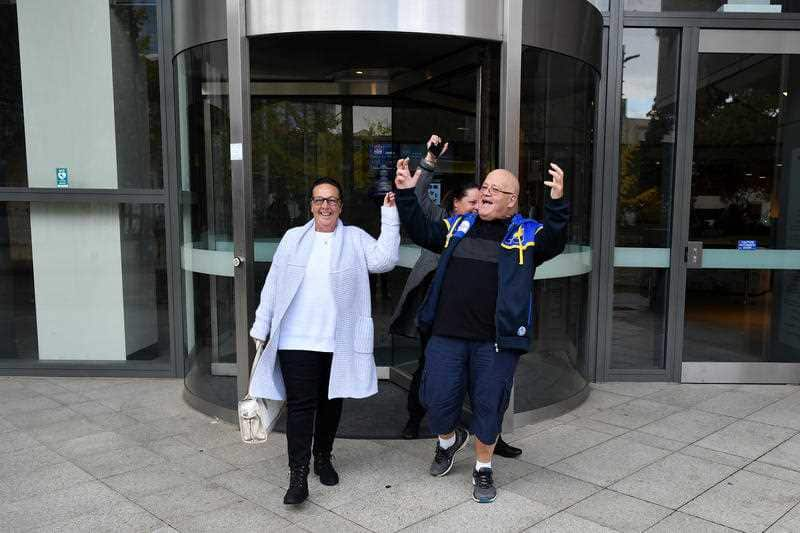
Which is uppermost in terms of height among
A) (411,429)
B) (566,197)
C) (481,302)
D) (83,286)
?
(566,197)

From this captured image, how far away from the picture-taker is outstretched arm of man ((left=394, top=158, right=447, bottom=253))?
3.32 m

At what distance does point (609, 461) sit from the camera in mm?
3945

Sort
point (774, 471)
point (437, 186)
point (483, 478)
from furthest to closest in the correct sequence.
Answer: point (437, 186)
point (774, 471)
point (483, 478)

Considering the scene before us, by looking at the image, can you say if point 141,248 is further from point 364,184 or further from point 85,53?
point 364,184

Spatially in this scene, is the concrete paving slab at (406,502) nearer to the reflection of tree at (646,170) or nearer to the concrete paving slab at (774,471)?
the concrete paving slab at (774,471)

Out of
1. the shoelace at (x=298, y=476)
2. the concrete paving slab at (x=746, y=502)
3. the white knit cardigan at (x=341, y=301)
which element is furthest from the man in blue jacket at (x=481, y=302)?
the concrete paving slab at (x=746, y=502)

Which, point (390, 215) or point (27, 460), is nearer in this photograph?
point (390, 215)

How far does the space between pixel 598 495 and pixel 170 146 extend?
14.4ft

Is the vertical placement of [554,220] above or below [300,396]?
above

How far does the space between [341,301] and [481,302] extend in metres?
0.73

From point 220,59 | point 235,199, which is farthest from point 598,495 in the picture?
point 220,59

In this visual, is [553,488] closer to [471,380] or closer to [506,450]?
[506,450]

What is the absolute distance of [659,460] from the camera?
3.96m

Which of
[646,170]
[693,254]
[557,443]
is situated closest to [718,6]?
[646,170]
